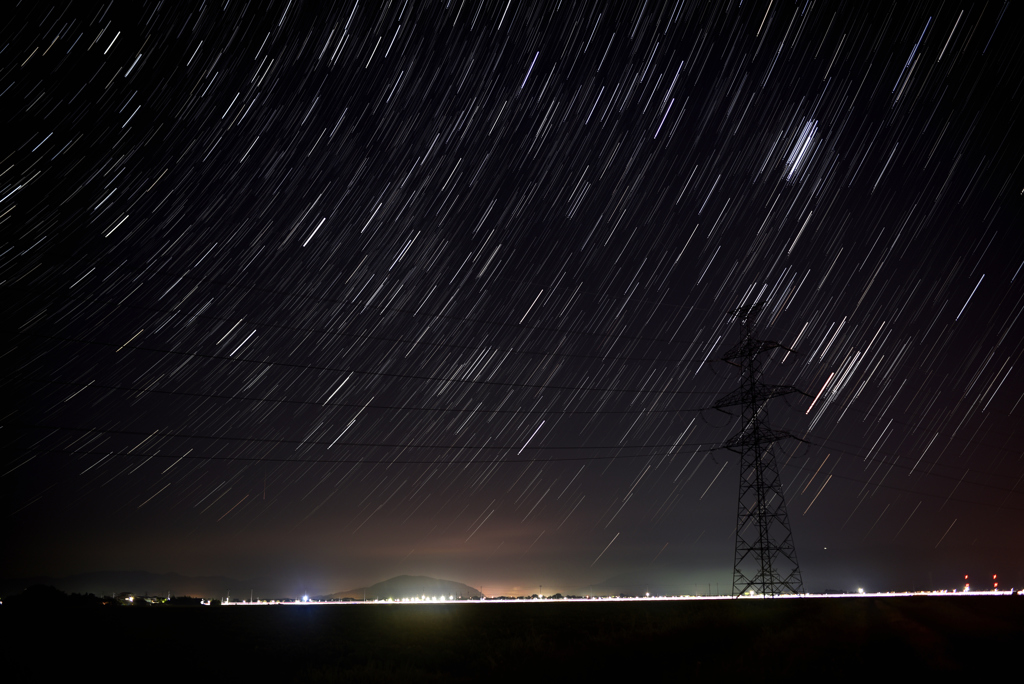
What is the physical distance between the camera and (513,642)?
18719 mm

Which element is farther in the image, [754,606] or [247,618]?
[754,606]

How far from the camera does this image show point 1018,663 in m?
13.9

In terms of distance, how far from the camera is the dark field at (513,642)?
1484cm

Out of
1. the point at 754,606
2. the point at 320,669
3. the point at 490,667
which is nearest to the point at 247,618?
the point at 320,669

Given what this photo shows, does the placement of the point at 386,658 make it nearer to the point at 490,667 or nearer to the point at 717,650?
the point at 490,667

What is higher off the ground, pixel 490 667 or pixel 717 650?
pixel 717 650

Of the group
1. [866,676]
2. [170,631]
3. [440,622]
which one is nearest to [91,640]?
[170,631]

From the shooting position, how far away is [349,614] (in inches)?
899

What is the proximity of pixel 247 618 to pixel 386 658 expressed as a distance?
21.3 ft

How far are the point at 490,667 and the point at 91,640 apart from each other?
11106 millimetres

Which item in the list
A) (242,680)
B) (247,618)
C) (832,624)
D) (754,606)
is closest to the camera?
(242,680)

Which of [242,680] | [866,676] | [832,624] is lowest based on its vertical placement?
[242,680]

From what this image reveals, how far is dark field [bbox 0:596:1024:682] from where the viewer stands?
14836mm

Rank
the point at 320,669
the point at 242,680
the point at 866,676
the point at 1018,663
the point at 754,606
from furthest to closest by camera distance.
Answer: the point at 754,606, the point at 320,669, the point at 242,680, the point at 1018,663, the point at 866,676
